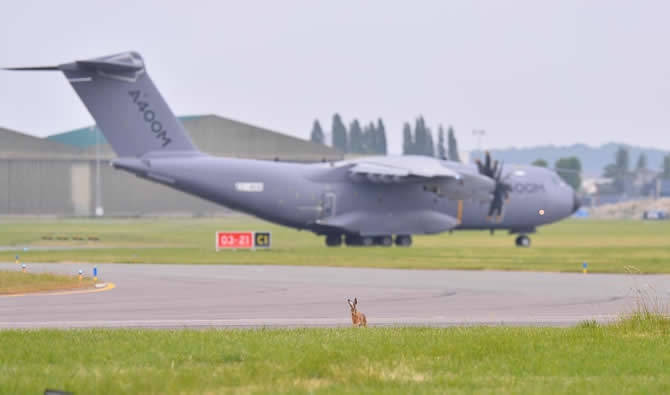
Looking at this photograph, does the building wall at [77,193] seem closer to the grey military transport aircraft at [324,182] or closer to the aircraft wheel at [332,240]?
the aircraft wheel at [332,240]

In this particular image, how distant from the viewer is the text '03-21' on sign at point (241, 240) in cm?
5266

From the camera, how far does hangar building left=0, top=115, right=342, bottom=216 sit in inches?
4562

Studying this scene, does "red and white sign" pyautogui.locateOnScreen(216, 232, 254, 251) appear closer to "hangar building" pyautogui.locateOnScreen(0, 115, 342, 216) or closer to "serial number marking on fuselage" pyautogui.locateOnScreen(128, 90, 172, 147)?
"serial number marking on fuselage" pyautogui.locateOnScreen(128, 90, 172, 147)

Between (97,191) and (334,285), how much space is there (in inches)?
3516

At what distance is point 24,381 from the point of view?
468 inches

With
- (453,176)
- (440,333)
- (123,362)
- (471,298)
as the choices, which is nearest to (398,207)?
(453,176)

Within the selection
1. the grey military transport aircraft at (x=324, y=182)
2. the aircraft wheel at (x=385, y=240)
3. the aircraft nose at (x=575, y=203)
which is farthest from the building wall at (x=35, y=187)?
the aircraft nose at (x=575, y=203)

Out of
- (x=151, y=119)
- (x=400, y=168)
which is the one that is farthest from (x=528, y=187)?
(x=151, y=119)

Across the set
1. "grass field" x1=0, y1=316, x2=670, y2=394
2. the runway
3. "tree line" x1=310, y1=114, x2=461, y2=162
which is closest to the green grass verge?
the runway

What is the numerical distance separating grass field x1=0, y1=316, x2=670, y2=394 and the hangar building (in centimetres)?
10117

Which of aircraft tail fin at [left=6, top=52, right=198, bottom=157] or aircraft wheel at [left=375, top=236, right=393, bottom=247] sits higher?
aircraft tail fin at [left=6, top=52, right=198, bottom=157]

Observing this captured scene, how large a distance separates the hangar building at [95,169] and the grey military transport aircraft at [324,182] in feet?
208

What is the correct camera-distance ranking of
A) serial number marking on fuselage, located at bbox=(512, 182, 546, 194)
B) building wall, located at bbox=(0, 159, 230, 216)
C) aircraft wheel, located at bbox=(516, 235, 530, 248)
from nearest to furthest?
aircraft wheel, located at bbox=(516, 235, 530, 248), serial number marking on fuselage, located at bbox=(512, 182, 546, 194), building wall, located at bbox=(0, 159, 230, 216)

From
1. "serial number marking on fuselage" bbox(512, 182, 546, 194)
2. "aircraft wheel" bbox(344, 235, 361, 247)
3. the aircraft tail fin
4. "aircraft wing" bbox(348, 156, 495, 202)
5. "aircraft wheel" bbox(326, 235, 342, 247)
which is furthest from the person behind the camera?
"serial number marking on fuselage" bbox(512, 182, 546, 194)
